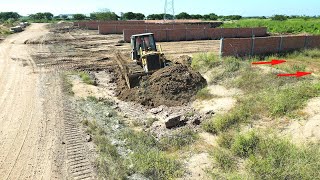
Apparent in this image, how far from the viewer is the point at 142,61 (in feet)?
53.9

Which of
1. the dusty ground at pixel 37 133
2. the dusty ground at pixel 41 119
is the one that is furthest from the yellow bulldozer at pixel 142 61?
the dusty ground at pixel 37 133

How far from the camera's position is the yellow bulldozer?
50.5 feet

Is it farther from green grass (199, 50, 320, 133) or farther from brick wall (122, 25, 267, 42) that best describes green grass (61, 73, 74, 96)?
brick wall (122, 25, 267, 42)

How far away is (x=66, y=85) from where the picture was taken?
54.2 ft

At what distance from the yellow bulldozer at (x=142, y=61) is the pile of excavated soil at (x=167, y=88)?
17.3 inches

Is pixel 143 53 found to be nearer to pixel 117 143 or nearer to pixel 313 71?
pixel 117 143

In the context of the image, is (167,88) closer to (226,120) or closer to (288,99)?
(226,120)

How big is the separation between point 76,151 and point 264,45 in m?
14.9

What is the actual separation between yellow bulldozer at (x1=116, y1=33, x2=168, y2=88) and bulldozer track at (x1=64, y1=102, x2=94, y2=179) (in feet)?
13.9

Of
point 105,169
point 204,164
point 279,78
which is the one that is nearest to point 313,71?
point 279,78

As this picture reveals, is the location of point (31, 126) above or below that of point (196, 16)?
below

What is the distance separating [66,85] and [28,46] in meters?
16.7

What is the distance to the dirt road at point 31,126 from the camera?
834 centimetres

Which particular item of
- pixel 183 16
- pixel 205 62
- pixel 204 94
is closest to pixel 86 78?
pixel 205 62
